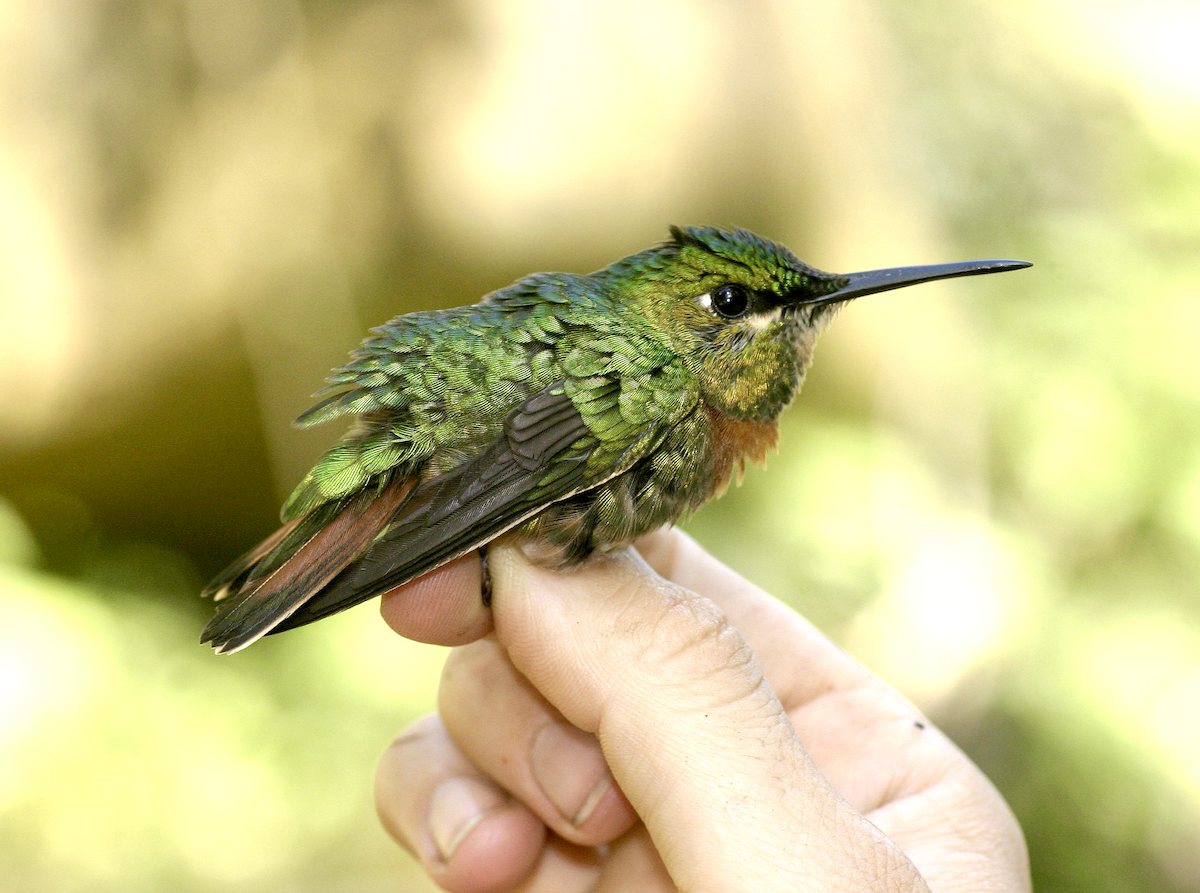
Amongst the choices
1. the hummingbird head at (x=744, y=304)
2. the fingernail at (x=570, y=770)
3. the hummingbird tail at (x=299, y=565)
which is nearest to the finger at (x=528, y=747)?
the fingernail at (x=570, y=770)

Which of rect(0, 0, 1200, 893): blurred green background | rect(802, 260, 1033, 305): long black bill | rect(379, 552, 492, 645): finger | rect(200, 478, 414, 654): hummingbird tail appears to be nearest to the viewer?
rect(200, 478, 414, 654): hummingbird tail

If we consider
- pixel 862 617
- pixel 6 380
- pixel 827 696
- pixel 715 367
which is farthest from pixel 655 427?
pixel 6 380

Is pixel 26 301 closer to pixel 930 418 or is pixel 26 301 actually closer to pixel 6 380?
pixel 6 380

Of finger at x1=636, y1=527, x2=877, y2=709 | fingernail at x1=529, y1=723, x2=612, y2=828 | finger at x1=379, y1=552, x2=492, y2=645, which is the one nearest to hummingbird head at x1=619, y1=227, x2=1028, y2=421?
finger at x1=636, y1=527, x2=877, y2=709

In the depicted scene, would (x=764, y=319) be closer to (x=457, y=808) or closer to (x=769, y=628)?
(x=769, y=628)

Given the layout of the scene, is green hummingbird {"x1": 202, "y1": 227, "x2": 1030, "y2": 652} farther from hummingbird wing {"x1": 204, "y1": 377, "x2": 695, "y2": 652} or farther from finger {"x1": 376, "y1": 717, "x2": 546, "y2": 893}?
finger {"x1": 376, "y1": 717, "x2": 546, "y2": 893}
